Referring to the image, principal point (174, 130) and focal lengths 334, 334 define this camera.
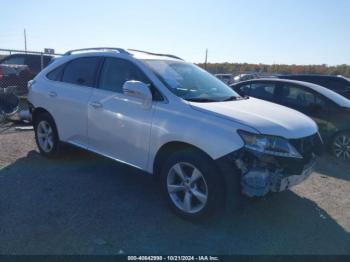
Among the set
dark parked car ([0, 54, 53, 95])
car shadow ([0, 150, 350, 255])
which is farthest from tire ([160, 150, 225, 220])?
dark parked car ([0, 54, 53, 95])

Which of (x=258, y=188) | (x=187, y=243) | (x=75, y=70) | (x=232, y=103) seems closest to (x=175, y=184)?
(x=187, y=243)

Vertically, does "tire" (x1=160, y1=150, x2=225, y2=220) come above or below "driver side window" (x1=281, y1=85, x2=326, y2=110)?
below

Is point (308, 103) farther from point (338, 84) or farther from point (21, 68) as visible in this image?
point (21, 68)

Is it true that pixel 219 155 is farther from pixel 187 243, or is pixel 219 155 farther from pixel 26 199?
pixel 26 199

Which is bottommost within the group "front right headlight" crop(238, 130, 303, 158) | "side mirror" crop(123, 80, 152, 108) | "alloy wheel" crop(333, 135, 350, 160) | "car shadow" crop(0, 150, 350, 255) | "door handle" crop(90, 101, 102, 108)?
"car shadow" crop(0, 150, 350, 255)

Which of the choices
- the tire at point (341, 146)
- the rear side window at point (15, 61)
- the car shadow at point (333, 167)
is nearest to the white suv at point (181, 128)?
the car shadow at point (333, 167)

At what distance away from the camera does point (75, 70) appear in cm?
506

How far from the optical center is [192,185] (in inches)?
140

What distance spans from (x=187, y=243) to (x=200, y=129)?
1.12 m

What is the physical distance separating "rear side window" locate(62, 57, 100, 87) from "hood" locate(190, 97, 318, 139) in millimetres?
1792

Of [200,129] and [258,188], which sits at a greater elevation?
[200,129]

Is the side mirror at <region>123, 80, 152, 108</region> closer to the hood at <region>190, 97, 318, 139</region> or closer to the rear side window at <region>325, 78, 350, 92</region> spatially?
the hood at <region>190, 97, 318, 139</region>

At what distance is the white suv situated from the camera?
3246 millimetres

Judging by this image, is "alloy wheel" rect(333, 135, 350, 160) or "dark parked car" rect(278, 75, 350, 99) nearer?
"alloy wheel" rect(333, 135, 350, 160)
